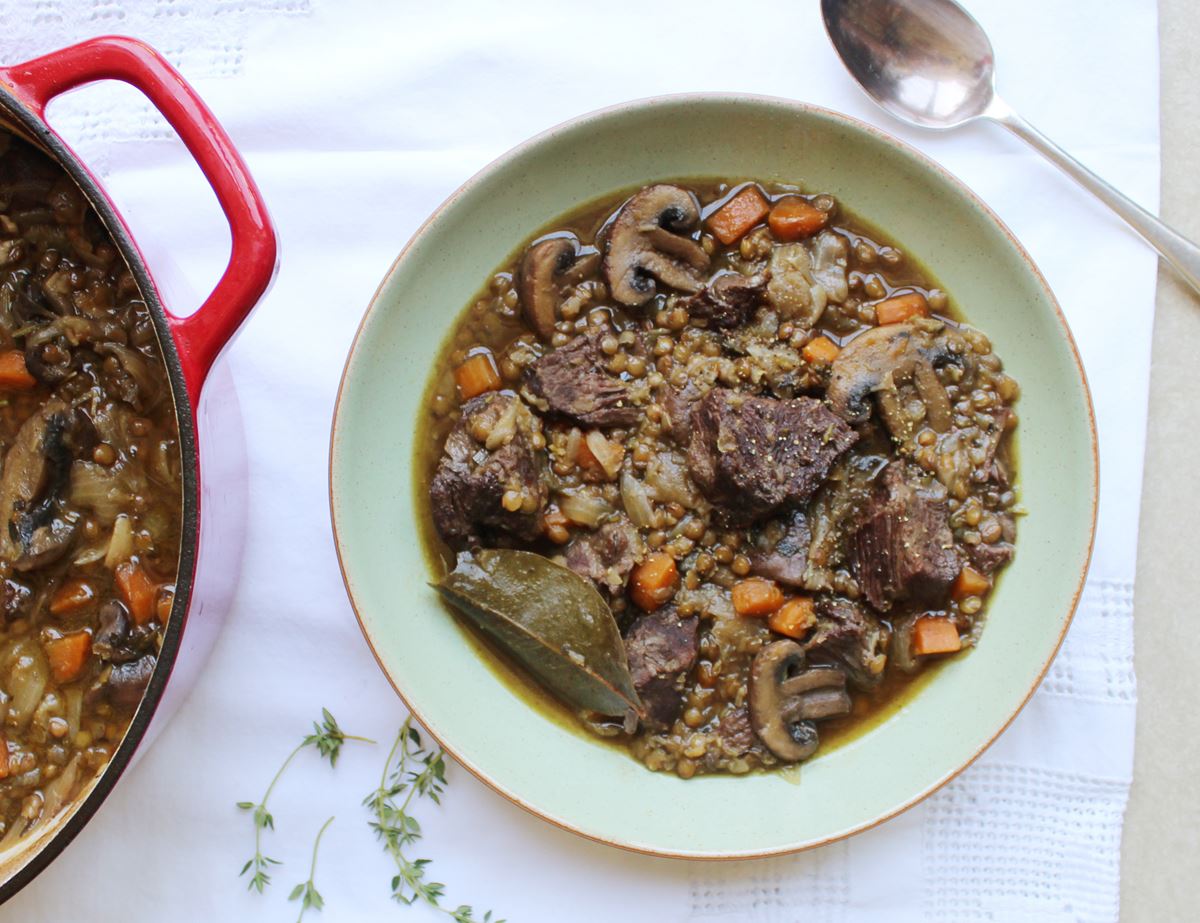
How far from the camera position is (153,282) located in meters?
2.33

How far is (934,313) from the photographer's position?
3.09m

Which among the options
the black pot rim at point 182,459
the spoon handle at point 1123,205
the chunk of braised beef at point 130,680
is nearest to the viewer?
the black pot rim at point 182,459

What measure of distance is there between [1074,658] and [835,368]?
1.20 metres

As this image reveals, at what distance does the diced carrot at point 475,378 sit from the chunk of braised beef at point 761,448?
617 mm

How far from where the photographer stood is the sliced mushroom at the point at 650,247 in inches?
118

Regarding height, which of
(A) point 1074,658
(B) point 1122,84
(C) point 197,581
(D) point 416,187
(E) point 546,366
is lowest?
(C) point 197,581

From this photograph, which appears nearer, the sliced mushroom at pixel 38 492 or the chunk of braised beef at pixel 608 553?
the sliced mushroom at pixel 38 492

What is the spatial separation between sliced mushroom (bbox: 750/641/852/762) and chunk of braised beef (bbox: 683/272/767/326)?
0.95 m

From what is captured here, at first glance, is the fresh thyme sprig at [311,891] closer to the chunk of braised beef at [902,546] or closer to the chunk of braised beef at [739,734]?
the chunk of braised beef at [739,734]

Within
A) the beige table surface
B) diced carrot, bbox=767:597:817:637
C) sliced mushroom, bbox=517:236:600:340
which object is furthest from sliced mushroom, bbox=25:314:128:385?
the beige table surface

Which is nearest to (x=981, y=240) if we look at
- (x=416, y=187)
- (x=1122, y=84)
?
(x=1122, y=84)

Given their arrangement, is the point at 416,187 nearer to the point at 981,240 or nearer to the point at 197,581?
the point at 197,581

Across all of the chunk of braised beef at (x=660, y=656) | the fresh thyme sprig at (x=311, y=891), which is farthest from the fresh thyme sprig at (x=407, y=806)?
the chunk of braised beef at (x=660, y=656)

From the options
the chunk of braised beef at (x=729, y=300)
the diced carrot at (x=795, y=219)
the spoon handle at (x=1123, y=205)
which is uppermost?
the spoon handle at (x=1123, y=205)
